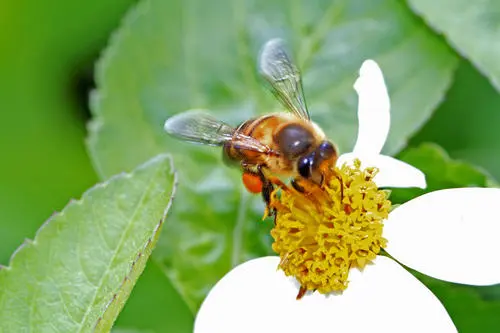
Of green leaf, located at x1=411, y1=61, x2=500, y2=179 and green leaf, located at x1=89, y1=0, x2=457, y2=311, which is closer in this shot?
green leaf, located at x1=89, y1=0, x2=457, y2=311

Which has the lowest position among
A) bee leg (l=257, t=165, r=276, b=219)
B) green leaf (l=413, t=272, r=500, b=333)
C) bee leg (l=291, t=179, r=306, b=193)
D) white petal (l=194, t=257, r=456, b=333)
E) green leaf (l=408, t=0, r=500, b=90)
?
A: white petal (l=194, t=257, r=456, b=333)

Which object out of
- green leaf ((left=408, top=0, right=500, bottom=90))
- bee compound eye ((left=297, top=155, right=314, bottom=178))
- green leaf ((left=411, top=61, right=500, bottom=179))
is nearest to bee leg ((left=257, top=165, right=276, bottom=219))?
bee compound eye ((left=297, top=155, right=314, bottom=178))

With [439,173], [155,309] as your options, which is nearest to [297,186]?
[439,173]

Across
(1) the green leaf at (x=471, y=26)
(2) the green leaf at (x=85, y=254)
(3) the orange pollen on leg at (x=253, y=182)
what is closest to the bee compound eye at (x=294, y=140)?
(3) the orange pollen on leg at (x=253, y=182)

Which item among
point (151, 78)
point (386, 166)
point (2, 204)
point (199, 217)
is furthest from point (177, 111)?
point (2, 204)

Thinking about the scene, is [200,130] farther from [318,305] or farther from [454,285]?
[454,285]

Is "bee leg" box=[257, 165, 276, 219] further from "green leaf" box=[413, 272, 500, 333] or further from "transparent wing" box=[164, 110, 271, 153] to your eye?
"green leaf" box=[413, 272, 500, 333]
